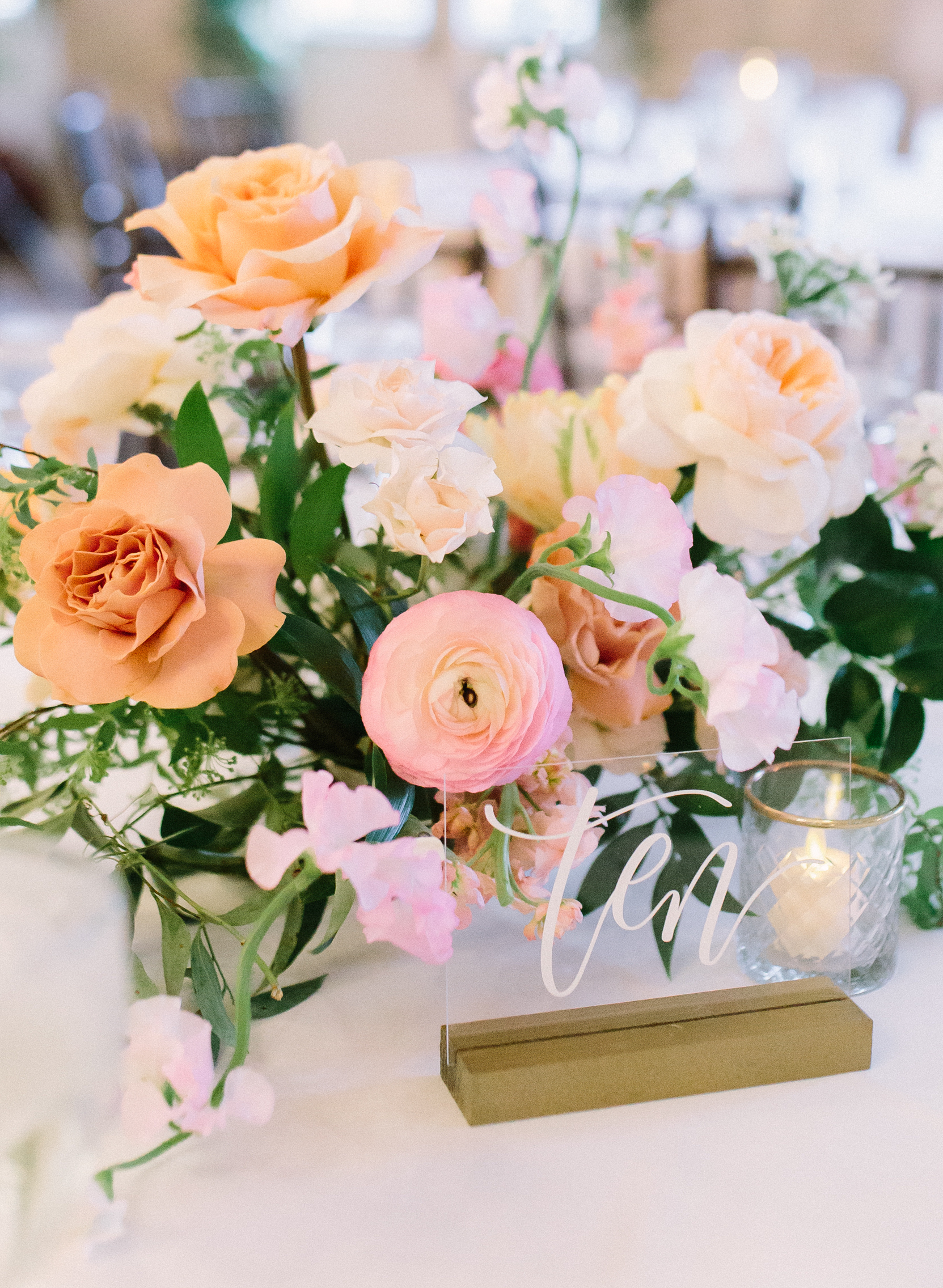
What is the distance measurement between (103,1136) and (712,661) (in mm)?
262

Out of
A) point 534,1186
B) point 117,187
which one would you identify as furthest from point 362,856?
point 117,187

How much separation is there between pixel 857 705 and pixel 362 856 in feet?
1.34

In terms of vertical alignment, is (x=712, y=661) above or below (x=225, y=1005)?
above

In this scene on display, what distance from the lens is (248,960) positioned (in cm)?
42

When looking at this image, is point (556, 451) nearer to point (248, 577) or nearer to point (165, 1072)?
point (248, 577)

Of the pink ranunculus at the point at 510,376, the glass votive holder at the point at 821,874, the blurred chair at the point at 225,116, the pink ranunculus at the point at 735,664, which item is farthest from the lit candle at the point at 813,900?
the blurred chair at the point at 225,116

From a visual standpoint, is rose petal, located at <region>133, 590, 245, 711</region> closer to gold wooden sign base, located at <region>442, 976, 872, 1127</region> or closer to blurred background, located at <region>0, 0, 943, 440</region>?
gold wooden sign base, located at <region>442, 976, 872, 1127</region>

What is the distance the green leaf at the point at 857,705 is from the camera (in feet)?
2.23

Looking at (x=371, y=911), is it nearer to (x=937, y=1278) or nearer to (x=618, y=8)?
(x=937, y=1278)

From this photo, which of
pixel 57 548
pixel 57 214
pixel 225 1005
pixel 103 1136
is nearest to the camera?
pixel 103 1136

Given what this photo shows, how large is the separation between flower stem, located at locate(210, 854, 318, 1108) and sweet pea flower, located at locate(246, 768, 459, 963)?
2cm

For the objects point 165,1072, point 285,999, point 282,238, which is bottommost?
Answer: point 285,999

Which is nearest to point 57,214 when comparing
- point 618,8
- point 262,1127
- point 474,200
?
point 618,8

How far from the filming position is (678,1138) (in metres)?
0.48
